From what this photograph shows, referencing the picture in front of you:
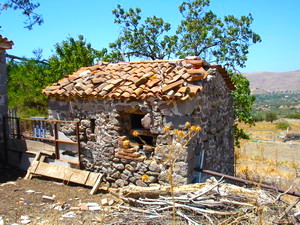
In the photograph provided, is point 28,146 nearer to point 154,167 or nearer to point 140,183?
point 140,183

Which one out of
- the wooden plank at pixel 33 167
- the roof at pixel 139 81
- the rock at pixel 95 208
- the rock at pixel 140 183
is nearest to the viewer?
the rock at pixel 95 208

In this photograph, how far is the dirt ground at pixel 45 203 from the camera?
4.89 meters

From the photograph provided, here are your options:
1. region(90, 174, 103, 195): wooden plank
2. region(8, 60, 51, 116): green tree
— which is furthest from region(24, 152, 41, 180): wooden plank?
region(8, 60, 51, 116): green tree

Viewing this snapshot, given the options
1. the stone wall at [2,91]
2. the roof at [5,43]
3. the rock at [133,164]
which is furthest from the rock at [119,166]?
the roof at [5,43]

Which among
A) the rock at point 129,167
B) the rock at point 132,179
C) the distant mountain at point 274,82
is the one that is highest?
the distant mountain at point 274,82

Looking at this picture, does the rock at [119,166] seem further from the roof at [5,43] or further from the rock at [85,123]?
the roof at [5,43]

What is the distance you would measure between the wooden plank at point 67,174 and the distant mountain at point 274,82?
110 m

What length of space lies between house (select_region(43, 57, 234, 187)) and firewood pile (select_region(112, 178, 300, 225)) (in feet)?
3.56

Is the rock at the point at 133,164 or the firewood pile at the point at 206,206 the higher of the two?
the rock at the point at 133,164

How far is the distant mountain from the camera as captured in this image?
114681mm

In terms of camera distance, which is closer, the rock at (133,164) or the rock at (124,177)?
the rock at (133,164)

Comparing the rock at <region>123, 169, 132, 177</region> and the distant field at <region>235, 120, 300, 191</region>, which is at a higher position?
the rock at <region>123, 169, 132, 177</region>

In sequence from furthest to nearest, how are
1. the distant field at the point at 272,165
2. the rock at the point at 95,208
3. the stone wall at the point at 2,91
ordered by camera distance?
the distant field at the point at 272,165
the stone wall at the point at 2,91
the rock at the point at 95,208

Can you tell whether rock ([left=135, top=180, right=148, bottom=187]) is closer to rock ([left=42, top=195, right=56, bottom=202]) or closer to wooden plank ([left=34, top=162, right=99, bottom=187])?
wooden plank ([left=34, top=162, right=99, bottom=187])
